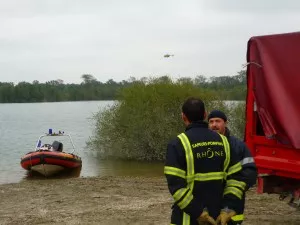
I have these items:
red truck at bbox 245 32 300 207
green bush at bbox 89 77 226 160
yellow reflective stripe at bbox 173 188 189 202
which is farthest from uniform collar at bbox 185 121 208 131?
green bush at bbox 89 77 226 160

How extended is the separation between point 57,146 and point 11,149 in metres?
11.3

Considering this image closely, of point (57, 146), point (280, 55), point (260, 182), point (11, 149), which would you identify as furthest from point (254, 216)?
point (11, 149)

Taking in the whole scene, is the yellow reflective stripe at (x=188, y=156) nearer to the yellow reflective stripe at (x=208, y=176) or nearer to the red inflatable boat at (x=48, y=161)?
the yellow reflective stripe at (x=208, y=176)

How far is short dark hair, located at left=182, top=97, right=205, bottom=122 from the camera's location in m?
3.40

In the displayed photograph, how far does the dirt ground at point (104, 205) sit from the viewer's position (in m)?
7.73

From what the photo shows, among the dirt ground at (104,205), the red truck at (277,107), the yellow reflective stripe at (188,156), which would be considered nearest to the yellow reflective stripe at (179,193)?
the yellow reflective stripe at (188,156)

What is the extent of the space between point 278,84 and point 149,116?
609 inches

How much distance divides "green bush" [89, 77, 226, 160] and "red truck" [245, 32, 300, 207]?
1492 cm

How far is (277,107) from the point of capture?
5535 millimetres

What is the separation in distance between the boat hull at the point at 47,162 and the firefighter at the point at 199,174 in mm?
12713

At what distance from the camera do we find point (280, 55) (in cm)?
558

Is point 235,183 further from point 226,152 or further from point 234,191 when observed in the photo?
point 226,152

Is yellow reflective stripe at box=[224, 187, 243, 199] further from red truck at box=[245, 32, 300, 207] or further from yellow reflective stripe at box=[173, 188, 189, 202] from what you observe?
red truck at box=[245, 32, 300, 207]

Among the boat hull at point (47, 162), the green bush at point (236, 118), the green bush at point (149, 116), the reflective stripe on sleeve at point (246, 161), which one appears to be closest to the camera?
the reflective stripe on sleeve at point (246, 161)
